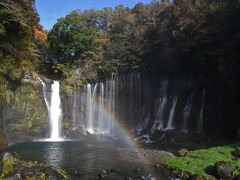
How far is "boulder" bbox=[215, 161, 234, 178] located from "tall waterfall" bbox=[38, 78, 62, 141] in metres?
29.2

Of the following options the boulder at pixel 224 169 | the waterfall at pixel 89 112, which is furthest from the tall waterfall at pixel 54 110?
the boulder at pixel 224 169

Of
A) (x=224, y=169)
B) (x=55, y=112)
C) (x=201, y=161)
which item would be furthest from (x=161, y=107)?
(x=224, y=169)

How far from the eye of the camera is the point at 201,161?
22.1 meters

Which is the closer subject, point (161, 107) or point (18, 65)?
point (18, 65)

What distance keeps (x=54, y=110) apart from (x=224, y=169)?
106 ft

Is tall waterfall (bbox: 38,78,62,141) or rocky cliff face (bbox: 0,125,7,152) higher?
tall waterfall (bbox: 38,78,62,141)

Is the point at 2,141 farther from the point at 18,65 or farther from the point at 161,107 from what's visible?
the point at 161,107

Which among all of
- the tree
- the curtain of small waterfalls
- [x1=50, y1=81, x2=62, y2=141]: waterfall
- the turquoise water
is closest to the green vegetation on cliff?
[x1=50, y1=81, x2=62, y2=141]: waterfall

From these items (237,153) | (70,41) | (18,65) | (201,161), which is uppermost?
(70,41)

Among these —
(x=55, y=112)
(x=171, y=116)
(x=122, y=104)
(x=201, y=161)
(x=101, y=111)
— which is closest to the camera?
(x=201, y=161)

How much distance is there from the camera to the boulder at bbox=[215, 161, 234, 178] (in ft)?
62.7

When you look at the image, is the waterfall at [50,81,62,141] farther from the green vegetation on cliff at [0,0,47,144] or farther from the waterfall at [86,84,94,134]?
the waterfall at [86,84,94,134]

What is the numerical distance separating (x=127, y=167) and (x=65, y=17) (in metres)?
41.8

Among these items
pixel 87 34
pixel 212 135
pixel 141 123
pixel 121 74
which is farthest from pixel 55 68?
pixel 212 135
